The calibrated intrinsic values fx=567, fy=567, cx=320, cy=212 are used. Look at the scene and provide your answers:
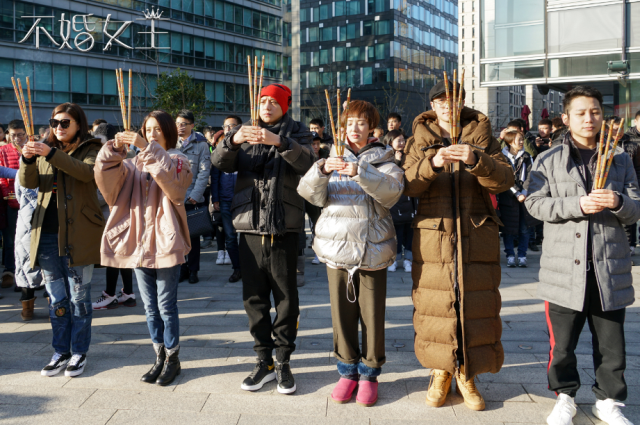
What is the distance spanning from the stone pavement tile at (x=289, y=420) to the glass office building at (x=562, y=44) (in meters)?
14.5

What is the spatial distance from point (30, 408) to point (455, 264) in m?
2.85

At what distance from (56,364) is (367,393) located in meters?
2.33

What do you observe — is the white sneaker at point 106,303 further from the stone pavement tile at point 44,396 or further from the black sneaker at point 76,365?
the stone pavement tile at point 44,396

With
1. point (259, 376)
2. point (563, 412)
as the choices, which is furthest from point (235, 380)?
point (563, 412)

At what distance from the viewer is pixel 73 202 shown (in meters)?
4.30

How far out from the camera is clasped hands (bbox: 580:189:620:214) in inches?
122

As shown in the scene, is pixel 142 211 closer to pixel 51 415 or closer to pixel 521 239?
pixel 51 415

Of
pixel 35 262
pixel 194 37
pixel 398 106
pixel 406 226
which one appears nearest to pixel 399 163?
pixel 35 262

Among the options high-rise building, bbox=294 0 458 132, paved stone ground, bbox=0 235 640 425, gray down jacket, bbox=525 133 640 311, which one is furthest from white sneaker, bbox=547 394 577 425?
high-rise building, bbox=294 0 458 132

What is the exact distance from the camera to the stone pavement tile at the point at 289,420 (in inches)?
135

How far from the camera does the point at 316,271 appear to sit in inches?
327

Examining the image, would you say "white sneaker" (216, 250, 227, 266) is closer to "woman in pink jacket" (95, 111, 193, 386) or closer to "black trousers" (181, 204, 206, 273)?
"black trousers" (181, 204, 206, 273)

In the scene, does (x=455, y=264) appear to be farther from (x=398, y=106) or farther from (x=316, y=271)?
(x=398, y=106)

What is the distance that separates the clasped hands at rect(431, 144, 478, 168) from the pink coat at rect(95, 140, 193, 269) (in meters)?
1.80
